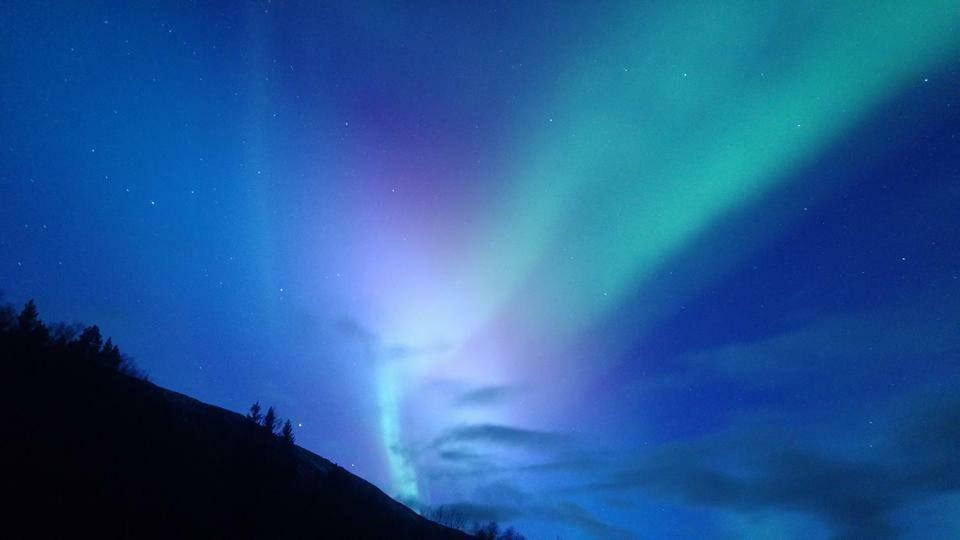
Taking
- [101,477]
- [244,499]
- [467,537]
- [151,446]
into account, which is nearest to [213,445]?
[151,446]

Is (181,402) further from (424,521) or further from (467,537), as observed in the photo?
(467,537)

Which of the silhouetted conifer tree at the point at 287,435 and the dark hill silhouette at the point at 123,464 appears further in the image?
the silhouetted conifer tree at the point at 287,435

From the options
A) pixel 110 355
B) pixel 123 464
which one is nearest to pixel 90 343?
pixel 110 355

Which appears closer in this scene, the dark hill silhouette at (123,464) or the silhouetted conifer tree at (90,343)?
the dark hill silhouette at (123,464)

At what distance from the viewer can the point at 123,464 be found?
47781 mm

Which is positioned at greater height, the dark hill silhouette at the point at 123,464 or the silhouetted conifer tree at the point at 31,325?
the silhouetted conifer tree at the point at 31,325

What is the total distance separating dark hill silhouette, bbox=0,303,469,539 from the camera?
33.8 metres

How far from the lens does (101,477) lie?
138 feet

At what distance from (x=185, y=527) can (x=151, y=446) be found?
2051 centimetres

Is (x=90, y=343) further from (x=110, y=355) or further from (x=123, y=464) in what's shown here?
(x=123, y=464)

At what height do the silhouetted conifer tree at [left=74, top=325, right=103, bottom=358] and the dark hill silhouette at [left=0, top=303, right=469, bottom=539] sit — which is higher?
the silhouetted conifer tree at [left=74, top=325, right=103, bottom=358]

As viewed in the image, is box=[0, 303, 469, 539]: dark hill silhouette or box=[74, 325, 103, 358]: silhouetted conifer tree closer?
box=[0, 303, 469, 539]: dark hill silhouette

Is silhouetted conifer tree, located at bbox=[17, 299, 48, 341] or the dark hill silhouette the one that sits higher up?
silhouetted conifer tree, located at bbox=[17, 299, 48, 341]

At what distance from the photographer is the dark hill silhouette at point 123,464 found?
111ft
